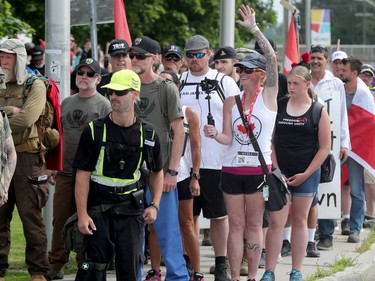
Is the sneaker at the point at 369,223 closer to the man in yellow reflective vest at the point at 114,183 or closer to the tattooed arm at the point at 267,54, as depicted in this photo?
the tattooed arm at the point at 267,54

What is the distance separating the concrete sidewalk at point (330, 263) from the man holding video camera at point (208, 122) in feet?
1.82

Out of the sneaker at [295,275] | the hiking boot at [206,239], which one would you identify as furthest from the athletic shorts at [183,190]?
the hiking boot at [206,239]

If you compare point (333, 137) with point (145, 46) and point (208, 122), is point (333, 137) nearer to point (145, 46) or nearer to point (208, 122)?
point (208, 122)

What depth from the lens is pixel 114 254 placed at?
7977mm

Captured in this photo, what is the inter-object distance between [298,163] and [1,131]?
10.6 feet

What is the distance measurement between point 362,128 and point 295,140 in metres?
3.78

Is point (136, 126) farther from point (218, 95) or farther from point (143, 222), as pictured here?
point (218, 95)

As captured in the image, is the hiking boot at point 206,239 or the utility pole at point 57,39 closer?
the utility pole at point 57,39

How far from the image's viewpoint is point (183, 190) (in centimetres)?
986

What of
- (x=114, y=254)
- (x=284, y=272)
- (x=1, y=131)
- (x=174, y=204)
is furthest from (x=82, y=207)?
(x=284, y=272)

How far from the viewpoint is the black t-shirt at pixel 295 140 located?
33.9ft

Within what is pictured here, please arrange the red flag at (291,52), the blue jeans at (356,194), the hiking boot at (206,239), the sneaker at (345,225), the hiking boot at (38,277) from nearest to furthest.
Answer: the hiking boot at (38,277), the hiking boot at (206,239), the blue jeans at (356,194), the sneaker at (345,225), the red flag at (291,52)

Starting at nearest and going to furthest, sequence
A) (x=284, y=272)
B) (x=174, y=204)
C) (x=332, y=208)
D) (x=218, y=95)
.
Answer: (x=174, y=204) < (x=218, y=95) < (x=284, y=272) < (x=332, y=208)

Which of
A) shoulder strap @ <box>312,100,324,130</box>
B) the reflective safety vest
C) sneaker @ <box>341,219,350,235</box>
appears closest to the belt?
Answer: the reflective safety vest
